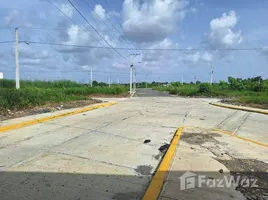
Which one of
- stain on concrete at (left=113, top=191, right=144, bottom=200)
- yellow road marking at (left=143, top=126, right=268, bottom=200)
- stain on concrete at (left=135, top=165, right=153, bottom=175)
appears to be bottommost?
stain on concrete at (left=135, top=165, right=153, bottom=175)

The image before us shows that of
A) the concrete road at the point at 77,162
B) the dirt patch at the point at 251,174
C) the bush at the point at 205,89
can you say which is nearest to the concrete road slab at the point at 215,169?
the dirt patch at the point at 251,174

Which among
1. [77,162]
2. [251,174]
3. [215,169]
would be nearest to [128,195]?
[77,162]

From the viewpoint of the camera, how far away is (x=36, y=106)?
15.0 m

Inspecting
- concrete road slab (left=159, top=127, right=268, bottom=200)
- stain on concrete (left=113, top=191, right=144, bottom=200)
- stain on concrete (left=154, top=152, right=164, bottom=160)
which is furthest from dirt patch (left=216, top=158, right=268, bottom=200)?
stain on concrete (left=113, top=191, right=144, bottom=200)

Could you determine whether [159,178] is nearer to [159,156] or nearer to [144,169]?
[144,169]

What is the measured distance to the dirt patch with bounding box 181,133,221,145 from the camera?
7752 mm

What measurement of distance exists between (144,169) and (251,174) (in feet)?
6.86

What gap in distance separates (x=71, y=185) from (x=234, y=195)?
259 centimetres

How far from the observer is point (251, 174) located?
508cm

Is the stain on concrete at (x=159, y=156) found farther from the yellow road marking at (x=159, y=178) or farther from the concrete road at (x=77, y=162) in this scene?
the yellow road marking at (x=159, y=178)

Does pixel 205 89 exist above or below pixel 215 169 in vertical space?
above

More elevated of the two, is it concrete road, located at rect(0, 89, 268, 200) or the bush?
the bush

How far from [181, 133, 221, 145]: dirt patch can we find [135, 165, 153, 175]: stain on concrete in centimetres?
266

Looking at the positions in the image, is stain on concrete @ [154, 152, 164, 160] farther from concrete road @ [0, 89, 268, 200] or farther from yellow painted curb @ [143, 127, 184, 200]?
yellow painted curb @ [143, 127, 184, 200]
